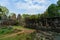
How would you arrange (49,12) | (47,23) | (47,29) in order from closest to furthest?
1. (47,29)
2. (47,23)
3. (49,12)

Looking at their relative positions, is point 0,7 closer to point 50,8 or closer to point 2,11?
point 2,11

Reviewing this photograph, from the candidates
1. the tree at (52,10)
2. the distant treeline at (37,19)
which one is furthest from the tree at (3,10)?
the tree at (52,10)

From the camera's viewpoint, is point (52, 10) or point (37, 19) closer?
point (37, 19)

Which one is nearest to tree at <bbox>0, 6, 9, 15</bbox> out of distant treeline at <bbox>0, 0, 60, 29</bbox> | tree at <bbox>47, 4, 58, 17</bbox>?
distant treeline at <bbox>0, 0, 60, 29</bbox>

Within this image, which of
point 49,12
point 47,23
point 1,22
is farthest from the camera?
point 49,12

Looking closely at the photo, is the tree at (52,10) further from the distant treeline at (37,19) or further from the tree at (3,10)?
the tree at (3,10)

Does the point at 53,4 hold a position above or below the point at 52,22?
above

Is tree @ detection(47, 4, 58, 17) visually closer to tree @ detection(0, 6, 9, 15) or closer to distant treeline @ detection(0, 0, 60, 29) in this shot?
distant treeline @ detection(0, 0, 60, 29)

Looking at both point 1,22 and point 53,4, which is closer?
point 1,22

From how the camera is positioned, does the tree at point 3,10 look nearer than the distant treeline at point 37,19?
No

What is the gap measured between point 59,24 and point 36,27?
18.3ft

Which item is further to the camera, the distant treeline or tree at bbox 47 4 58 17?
tree at bbox 47 4 58 17

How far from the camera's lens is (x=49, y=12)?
2253 inches

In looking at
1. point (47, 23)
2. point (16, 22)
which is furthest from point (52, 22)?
point (16, 22)
